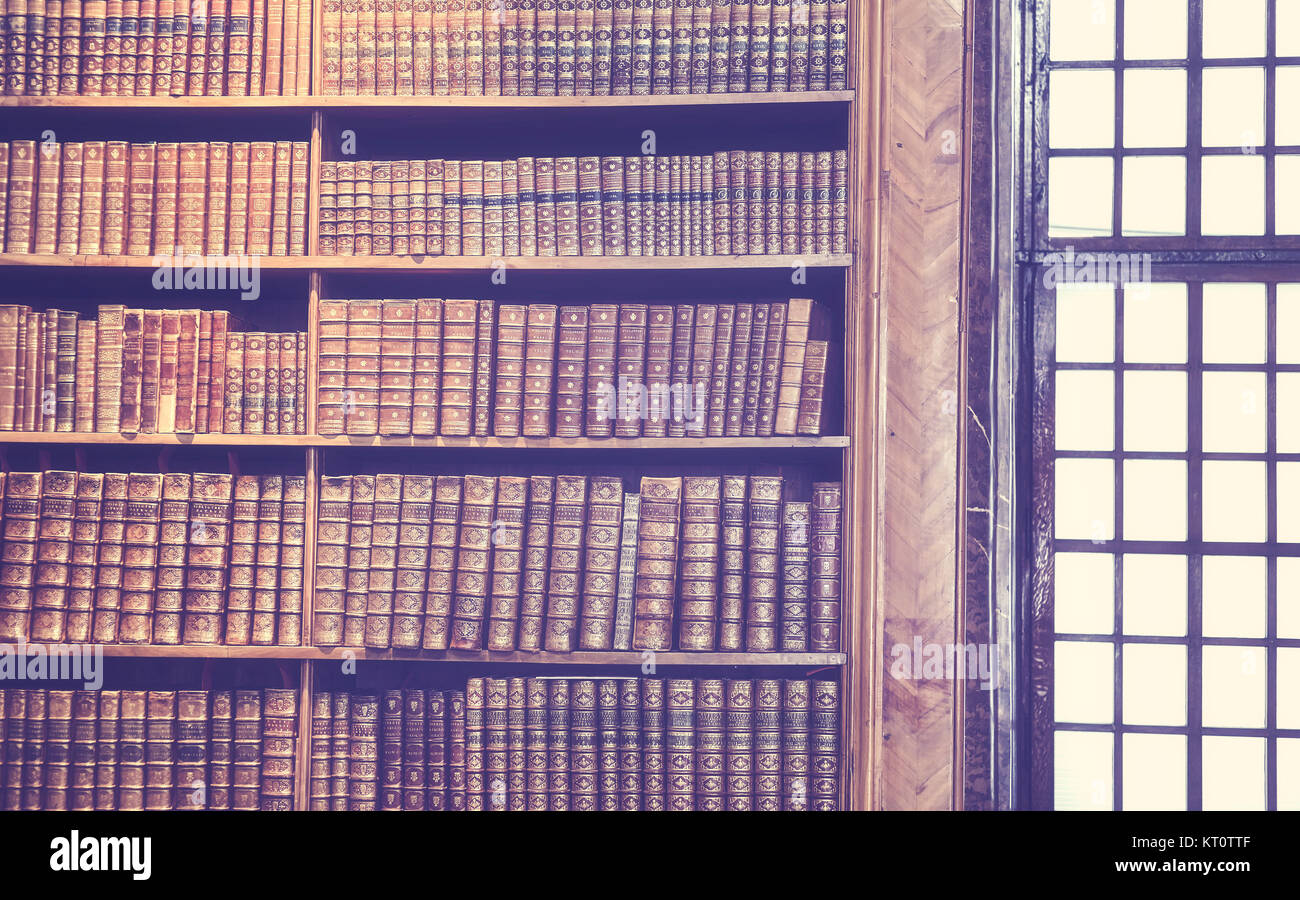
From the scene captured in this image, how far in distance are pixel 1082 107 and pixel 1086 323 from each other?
533mm

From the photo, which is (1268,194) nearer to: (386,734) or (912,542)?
(912,542)

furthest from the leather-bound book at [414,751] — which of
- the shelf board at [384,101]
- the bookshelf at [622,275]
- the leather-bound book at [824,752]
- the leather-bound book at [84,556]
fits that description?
the shelf board at [384,101]

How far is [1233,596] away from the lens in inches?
99.9

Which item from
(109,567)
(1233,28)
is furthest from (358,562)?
(1233,28)

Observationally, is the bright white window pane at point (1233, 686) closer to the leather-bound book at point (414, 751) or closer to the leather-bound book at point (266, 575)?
the leather-bound book at point (414, 751)

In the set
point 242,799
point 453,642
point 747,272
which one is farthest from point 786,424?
point 242,799

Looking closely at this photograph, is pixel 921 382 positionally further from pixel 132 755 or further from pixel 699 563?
pixel 132 755

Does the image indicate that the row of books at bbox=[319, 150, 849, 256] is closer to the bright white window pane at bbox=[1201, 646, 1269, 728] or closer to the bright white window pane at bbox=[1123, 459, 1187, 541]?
the bright white window pane at bbox=[1123, 459, 1187, 541]

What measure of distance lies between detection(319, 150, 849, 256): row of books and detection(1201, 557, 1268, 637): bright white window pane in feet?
4.03

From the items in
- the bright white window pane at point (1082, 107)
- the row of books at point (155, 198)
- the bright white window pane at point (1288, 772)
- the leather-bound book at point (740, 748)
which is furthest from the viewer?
the bright white window pane at point (1082, 107)

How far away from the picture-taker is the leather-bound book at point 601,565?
88.0 inches

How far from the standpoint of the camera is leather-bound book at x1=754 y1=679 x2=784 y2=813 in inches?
86.8

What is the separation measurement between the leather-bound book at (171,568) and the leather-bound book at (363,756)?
1.38ft
